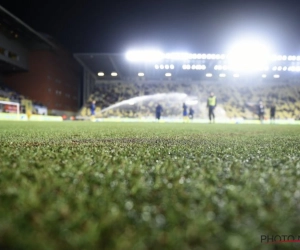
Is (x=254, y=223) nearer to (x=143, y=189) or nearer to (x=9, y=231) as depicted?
(x=143, y=189)

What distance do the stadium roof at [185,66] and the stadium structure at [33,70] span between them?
2.27 metres

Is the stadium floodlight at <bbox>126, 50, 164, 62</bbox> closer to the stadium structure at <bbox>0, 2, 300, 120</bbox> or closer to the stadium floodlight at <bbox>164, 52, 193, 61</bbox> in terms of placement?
the stadium structure at <bbox>0, 2, 300, 120</bbox>

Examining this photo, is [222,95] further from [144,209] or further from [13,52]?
[144,209]

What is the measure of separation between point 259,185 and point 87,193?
2.18 feet

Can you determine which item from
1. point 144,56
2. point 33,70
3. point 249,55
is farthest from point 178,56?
point 33,70

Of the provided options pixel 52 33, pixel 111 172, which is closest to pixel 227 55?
pixel 52 33

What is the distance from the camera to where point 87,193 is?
1109 mm

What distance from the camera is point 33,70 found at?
2867cm

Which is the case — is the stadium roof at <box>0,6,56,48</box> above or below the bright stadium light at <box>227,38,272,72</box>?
above

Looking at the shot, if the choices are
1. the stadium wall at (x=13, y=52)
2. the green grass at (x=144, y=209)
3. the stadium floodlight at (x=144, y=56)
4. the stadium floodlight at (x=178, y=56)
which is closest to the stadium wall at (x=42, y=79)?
the stadium wall at (x=13, y=52)

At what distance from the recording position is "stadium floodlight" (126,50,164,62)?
2822 cm

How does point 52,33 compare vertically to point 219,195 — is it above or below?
above

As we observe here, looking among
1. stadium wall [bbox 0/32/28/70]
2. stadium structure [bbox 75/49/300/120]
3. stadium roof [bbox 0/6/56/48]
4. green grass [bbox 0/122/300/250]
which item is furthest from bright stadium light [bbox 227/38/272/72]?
green grass [bbox 0/122/300/250]

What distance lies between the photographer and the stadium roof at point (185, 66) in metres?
28.6
